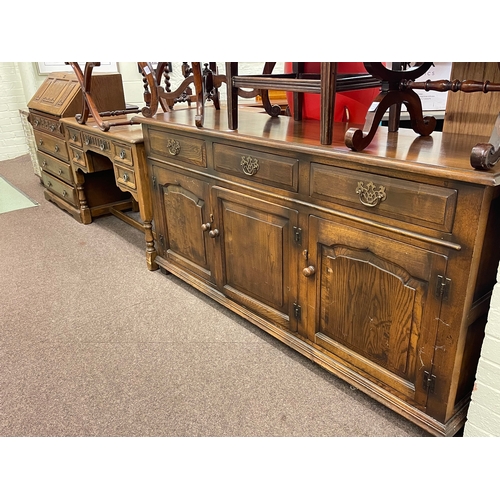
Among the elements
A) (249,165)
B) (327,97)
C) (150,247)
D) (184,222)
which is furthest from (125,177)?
(327,97)

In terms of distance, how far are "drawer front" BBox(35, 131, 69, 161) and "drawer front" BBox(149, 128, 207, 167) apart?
153 centimetres

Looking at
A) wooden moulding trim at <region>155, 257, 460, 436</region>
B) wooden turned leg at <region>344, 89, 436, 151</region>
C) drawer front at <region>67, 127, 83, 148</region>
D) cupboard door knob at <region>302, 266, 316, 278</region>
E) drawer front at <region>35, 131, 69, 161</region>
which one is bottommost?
wooden moulding trim at <region>155, 257, 460, 436</region>

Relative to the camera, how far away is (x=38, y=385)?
1943 millimetres

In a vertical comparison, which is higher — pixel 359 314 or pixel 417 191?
pixel 417 191

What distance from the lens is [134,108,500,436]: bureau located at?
130 centimetres

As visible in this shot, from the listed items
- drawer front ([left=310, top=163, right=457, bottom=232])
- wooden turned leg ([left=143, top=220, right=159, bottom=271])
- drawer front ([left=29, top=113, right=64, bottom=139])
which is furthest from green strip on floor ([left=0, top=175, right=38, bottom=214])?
drawer front ([left=310, top=163, right=457, bottom=232])

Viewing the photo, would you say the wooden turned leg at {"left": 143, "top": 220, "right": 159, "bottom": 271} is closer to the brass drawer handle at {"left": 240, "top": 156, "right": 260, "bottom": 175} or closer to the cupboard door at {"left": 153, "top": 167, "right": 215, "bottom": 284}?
the cupboard door at {"left": 153, "top": 167, "right": 215, "bottom": 284}

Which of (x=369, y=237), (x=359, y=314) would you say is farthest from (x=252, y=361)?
(x=369, y=237)

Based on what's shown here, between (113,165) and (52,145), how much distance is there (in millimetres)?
1154

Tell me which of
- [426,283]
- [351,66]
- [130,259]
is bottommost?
[130,259]

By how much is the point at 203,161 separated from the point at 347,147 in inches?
32.6

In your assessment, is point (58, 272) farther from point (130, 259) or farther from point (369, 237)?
point (369, 237)

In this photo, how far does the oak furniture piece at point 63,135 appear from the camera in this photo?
3593 millimetres

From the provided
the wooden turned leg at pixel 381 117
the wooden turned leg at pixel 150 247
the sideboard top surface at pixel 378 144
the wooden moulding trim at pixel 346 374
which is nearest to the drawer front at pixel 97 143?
the wooden turned leg at pixel 150 247
